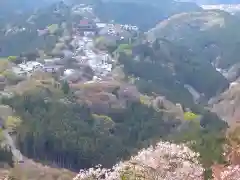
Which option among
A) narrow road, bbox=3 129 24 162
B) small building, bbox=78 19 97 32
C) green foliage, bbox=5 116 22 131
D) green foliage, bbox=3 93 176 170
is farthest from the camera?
small building, bbox=78 19 97 32

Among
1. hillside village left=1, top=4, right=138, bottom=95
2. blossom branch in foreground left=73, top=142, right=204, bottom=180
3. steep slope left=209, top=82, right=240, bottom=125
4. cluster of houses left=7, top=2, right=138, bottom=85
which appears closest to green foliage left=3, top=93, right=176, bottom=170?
hillside village left=1, top=4, right=138, bottom=95

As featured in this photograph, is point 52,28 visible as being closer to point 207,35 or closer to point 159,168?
point 207,35

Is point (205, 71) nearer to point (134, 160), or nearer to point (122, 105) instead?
point (122, 105)

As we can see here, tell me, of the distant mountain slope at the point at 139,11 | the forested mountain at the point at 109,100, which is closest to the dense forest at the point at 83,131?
the forested mountain at the point at 109,100

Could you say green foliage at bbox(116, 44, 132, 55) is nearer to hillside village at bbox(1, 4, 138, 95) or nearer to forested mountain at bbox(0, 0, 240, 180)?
forested mountain at bbox(0, 0, 240, 180)

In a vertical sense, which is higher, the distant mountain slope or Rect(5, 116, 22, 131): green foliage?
Rect(5, 116, 22, 131): green foliage

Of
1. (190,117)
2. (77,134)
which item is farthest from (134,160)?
(190,117)

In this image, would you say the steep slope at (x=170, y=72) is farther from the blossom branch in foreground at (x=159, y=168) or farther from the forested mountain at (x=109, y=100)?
the blossom branch in foreground at (x=159, y=168)

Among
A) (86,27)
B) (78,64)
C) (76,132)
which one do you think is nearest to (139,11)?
(86,27)
